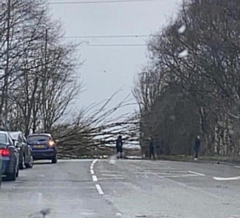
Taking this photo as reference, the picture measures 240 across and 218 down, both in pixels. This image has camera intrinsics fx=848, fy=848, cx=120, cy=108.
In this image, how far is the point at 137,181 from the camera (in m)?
25.1

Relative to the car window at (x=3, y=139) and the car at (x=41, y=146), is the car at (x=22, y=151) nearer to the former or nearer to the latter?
the car at (x=41, y=146)

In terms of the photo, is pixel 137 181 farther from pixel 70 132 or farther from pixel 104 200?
pixel 70 132

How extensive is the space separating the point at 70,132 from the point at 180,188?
133ft

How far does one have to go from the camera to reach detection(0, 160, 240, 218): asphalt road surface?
50.5 feet

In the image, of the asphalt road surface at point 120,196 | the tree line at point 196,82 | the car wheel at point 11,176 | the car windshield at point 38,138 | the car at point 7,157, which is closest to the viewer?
the asphalt road surface at point 120,196

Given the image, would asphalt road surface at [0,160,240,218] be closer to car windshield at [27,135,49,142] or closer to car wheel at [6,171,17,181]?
car wheel at [6,171,17,181]

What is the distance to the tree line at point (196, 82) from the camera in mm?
52062

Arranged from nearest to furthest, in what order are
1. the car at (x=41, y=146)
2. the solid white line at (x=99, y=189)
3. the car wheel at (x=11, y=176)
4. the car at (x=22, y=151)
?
the solid white line at (x=99, y=189)
the car wheel at (x=11, y=176)
the car at (x=22, y=151)
the car at (x=41, y=146)

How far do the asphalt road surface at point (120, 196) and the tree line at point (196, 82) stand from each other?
82.4 feet

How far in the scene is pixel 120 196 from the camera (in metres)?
19.1

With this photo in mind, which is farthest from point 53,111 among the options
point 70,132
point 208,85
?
point 208,85

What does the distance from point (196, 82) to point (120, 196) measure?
4059 centimetres

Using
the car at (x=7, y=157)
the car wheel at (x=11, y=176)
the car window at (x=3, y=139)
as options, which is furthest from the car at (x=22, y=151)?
the car window at (x=3, y=139)

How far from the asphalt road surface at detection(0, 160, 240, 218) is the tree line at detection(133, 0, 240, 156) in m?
25.1
